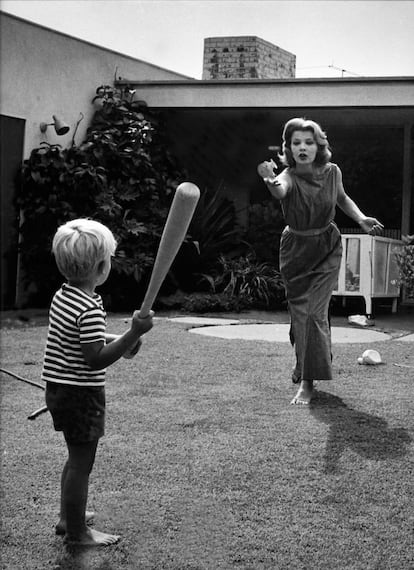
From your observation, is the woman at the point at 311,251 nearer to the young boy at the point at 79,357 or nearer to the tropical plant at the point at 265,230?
the young boy at the point at 79,357

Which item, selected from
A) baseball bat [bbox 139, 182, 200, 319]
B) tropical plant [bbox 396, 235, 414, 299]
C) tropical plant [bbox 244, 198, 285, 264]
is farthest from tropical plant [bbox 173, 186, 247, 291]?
baseball bat [bbox 139, 182, 200, 319]

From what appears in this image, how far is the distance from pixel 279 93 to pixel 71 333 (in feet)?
11.9

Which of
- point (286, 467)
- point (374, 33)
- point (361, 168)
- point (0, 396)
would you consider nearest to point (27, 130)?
point (361, 168)

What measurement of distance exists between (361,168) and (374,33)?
3033 millimetres

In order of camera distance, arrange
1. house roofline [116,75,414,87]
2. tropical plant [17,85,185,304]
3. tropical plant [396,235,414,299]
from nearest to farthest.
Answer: tropical plant [396,235,414,299] < house roofline [116,75,414,87] < tropical plant [17,85,185,304]

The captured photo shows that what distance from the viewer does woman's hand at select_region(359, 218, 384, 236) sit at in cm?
189

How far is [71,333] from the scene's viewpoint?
126 cm

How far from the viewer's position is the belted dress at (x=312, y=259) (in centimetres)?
233

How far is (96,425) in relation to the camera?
1.32 meters

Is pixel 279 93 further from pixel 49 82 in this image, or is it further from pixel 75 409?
pixel 75 409

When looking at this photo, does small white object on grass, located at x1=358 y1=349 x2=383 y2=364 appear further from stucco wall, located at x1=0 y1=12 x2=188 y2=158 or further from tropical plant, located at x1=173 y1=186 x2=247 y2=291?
tropical plant, located at x1=173 y1=186 x2=247 y2=291

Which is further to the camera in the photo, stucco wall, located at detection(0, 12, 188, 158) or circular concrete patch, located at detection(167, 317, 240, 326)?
stucco wall, located at detection(0, 12, 188, 158)

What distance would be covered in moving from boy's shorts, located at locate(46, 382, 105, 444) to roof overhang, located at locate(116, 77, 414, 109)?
2.58 meters

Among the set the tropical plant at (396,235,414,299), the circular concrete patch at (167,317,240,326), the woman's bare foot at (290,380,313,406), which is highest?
the tropical plant at (396,235,414,299)
